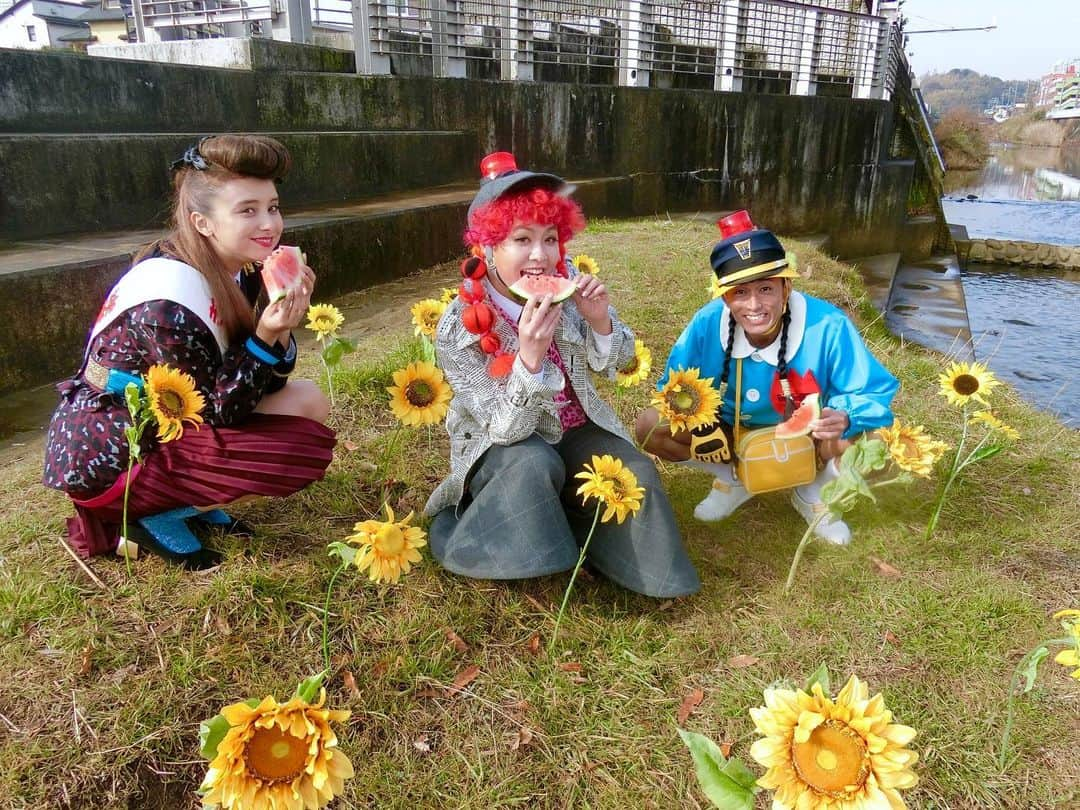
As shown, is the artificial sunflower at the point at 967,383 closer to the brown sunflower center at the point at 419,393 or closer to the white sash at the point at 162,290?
the brown sunflower center at the point at 419,393

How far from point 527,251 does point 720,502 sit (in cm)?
149

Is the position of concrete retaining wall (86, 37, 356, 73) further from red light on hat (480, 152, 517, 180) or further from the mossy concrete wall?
red light on hat (480, 152, 517, 180)

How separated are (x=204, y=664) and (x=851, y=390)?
2.40 metres

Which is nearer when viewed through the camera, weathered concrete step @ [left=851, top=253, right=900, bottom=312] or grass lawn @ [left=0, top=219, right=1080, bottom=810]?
grass lawn @ [left=0, top=219, right=1080, bottom=810]

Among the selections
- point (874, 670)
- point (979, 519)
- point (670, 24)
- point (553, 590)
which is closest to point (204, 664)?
point (553, 590)

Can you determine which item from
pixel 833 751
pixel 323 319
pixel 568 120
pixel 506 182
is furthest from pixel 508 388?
pixel 568 120

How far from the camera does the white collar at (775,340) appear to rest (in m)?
2.89

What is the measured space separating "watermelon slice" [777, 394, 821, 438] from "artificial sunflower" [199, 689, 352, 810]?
199cm

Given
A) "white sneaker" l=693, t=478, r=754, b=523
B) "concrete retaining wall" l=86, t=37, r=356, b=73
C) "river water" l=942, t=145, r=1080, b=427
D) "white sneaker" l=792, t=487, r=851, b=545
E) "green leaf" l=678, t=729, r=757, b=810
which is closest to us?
"green leaf" l=678, t=729, r=757, b=810

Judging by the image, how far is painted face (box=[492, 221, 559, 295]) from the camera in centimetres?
242

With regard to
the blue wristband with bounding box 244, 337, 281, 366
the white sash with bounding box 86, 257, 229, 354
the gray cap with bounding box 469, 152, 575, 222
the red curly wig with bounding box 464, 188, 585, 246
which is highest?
the gray cap with bounding box 469, 152, 575, 222

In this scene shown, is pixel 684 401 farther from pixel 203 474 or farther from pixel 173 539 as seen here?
pixel 173 539

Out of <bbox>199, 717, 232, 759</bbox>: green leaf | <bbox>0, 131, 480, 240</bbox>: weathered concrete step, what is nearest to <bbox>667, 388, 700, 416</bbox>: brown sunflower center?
<bbox>199, 717, 232, 759</bbox>: green leaf

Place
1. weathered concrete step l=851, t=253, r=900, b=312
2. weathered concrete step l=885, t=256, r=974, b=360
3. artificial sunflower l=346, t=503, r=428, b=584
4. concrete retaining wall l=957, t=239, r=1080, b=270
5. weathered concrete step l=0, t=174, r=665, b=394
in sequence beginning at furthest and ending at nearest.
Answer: concrete retaining wall l=957, t=239, r=1080, b=270
weathered concrete step l=851, t=253, r=900, b=312
weathered concrete step l=885, t=256, r=974, b=360
weathered concrete step l=0, t=174, r=665, b=394
artificial sunflower l=346, t=503, r=428, b=584
